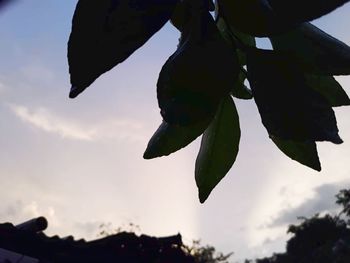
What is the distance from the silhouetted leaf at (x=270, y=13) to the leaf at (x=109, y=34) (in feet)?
0.16

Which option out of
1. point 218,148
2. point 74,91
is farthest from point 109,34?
point 218,148

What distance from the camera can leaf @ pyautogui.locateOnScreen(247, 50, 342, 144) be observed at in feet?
1.01

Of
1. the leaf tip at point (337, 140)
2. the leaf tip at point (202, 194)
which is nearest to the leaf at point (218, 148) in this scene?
the leaf tip at point (202, 194)

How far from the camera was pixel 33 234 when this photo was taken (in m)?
5.45

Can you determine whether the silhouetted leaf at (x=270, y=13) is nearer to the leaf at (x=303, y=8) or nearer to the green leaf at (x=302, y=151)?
the leaf at (x=303, y=8)

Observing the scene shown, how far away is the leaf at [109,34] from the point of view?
281 mm

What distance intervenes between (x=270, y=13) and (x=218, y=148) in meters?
0.14

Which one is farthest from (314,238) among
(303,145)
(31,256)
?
(303,145)

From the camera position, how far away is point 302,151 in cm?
38

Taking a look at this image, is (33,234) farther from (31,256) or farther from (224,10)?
(224,10)

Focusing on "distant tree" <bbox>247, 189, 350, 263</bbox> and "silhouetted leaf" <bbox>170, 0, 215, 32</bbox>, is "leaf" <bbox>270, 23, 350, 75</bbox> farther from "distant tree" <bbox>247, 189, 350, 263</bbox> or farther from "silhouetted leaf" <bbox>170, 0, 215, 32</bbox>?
"distant tree" <bbox>247, 189, 350, 263</bbox>

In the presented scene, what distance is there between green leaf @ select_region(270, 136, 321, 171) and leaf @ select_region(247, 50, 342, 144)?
0.06 metres

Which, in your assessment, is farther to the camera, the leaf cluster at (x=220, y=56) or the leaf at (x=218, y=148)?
the leaf at (x=218, y=148)

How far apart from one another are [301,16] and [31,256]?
235 inches
